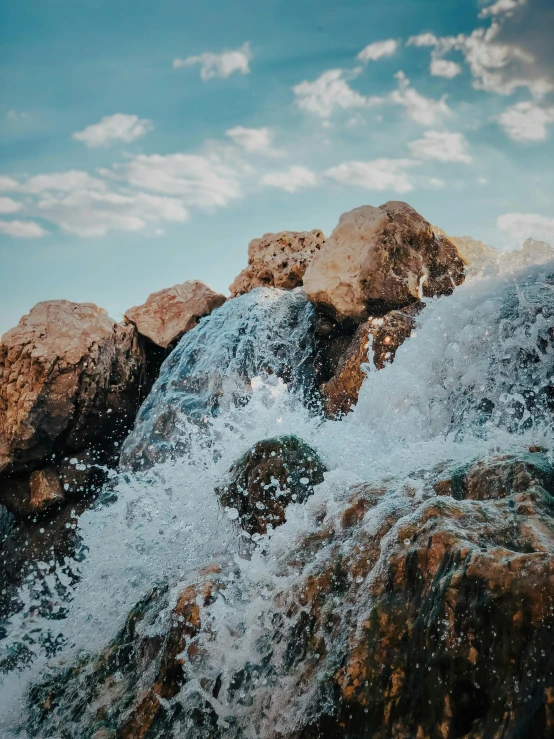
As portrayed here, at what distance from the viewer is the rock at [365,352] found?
21.6ft

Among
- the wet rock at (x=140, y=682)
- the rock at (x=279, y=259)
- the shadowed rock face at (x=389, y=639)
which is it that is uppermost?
the rock at (x=279, y=259)

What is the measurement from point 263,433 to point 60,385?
4.04 meters

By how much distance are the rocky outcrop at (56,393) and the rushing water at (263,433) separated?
84 centimetres

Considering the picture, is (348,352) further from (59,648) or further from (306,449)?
(59,648)

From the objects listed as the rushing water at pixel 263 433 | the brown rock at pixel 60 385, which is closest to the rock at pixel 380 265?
the rushing water at pixel 263 433

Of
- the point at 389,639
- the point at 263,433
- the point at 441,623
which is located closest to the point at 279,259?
the point at 263,433

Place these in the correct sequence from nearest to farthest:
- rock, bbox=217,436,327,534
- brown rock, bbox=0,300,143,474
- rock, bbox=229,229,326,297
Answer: rock, bbox=217,436,327,534 < brown rock, bbox=0,300,143,474 < rock, bbox=229,229,326,297

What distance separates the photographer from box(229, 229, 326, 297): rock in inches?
361

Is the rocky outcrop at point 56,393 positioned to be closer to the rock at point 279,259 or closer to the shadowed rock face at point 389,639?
the rock at point 279,259

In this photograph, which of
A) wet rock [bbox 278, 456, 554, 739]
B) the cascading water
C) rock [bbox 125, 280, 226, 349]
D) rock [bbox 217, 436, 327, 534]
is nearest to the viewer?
wet rock [bbox 278, 456, 554, 739]

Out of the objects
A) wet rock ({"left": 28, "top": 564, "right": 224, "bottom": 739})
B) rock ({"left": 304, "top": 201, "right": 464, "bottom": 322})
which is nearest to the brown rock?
rock ({"left": 304, "top": 201, "right": 464, "bottom": 322})

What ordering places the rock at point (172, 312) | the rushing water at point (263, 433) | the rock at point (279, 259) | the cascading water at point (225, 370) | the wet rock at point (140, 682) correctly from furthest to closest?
1. the rock at point (172, 312)
2. the rock at point (279, 259)
3. the cascading water at point (225, 370)
4. the rushing water at point (263, 433)
5. the wet rock at point (140, 682)

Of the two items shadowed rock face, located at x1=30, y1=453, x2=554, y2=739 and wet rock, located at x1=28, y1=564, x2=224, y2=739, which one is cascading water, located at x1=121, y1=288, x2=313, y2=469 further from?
shadowed rock face, located at x1=30, y1=453, x2=554, y2=739

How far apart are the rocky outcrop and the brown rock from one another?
0.01 m
